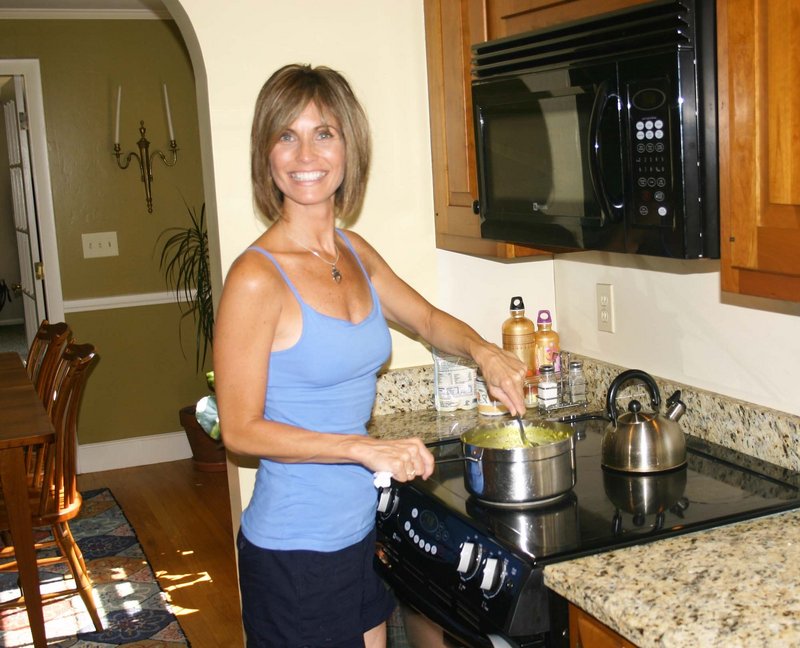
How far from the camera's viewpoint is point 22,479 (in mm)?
3080

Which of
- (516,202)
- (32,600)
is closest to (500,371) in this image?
(516,202)

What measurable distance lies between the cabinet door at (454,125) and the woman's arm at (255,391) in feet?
2.68

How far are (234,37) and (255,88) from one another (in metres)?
0.12

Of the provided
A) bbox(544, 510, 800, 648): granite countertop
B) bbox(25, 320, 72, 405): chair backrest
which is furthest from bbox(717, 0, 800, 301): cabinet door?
bbox(25, 320, 72, 405): chair backrest

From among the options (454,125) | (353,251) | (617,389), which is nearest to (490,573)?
(617,389)

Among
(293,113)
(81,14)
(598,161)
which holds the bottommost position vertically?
(598,161)

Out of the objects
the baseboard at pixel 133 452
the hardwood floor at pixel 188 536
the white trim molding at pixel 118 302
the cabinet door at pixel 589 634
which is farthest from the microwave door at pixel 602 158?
the baseboard at pixel 133 452

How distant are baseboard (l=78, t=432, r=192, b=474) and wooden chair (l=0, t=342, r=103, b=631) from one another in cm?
187

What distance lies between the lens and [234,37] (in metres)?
2.36

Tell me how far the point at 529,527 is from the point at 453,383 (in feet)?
2.74

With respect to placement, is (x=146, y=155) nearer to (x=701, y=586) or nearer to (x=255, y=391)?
(x=255, y=391)

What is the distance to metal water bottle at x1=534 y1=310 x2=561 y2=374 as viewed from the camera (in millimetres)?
2580

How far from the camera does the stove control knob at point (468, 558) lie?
176 centimetres

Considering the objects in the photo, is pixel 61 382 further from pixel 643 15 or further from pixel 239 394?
pixel 643 15
